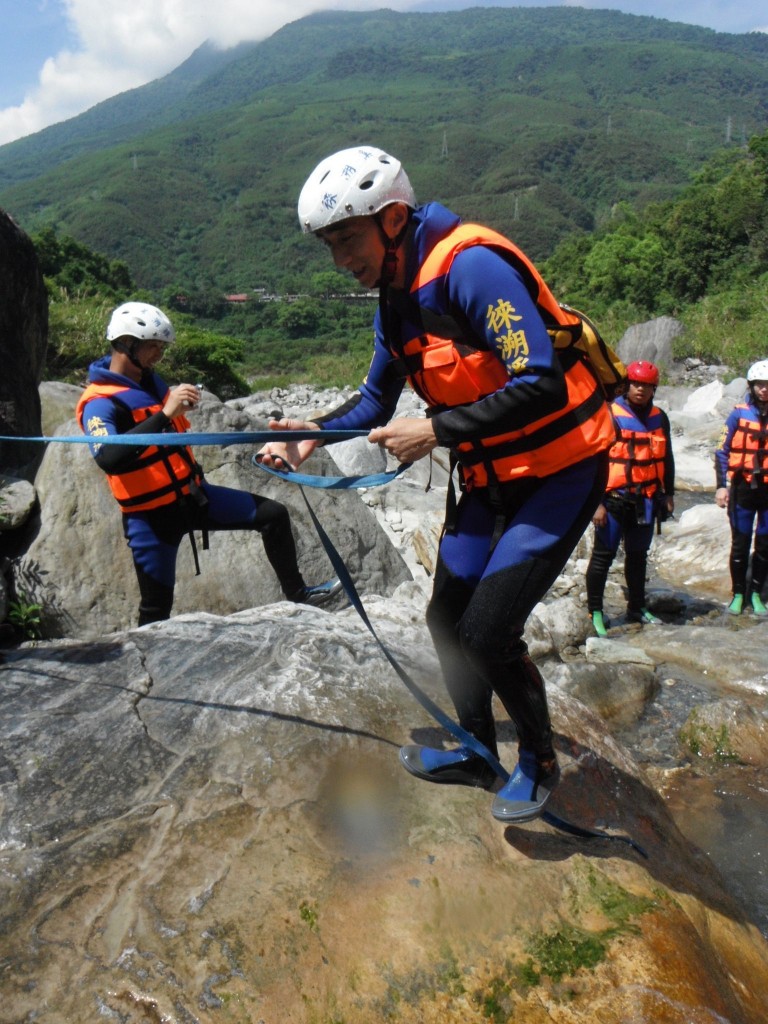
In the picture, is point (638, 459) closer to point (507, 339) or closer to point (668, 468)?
point (668, 468)

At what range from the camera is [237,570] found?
6922 millimetres

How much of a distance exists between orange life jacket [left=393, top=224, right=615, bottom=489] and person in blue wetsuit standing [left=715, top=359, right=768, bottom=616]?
209 inches

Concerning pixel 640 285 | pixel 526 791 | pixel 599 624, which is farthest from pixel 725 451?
pixel 640 285

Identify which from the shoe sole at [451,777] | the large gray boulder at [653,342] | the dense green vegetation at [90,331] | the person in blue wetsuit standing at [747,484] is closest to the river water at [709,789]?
the shoe sole at [451,777]

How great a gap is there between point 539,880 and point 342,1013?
897 millimetres

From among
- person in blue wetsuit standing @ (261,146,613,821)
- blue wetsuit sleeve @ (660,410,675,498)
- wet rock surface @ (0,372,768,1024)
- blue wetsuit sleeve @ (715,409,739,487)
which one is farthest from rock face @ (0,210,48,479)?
blue wetsuit sleeve @ (715,409,739,487)

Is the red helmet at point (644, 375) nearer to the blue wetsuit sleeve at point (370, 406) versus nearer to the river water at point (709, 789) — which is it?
the river water at point (709, 789)

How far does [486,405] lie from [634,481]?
5.19 m

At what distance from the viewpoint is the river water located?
4.09 m

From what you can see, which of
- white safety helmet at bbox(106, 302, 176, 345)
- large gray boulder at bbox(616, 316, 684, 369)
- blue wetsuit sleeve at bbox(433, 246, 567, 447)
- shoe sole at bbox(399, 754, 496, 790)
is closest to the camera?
blue wetsuit sleeve at bbox(433, 246, 567, 447)

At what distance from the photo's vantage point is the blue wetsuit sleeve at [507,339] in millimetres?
2715

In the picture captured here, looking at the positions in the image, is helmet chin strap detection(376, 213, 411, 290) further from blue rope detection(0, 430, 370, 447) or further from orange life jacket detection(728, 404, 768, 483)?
orange life jacket detection(728, 404, 768, 483)

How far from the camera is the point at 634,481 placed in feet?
25.0

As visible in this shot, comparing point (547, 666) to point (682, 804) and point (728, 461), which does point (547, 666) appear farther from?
point (728, 461)
